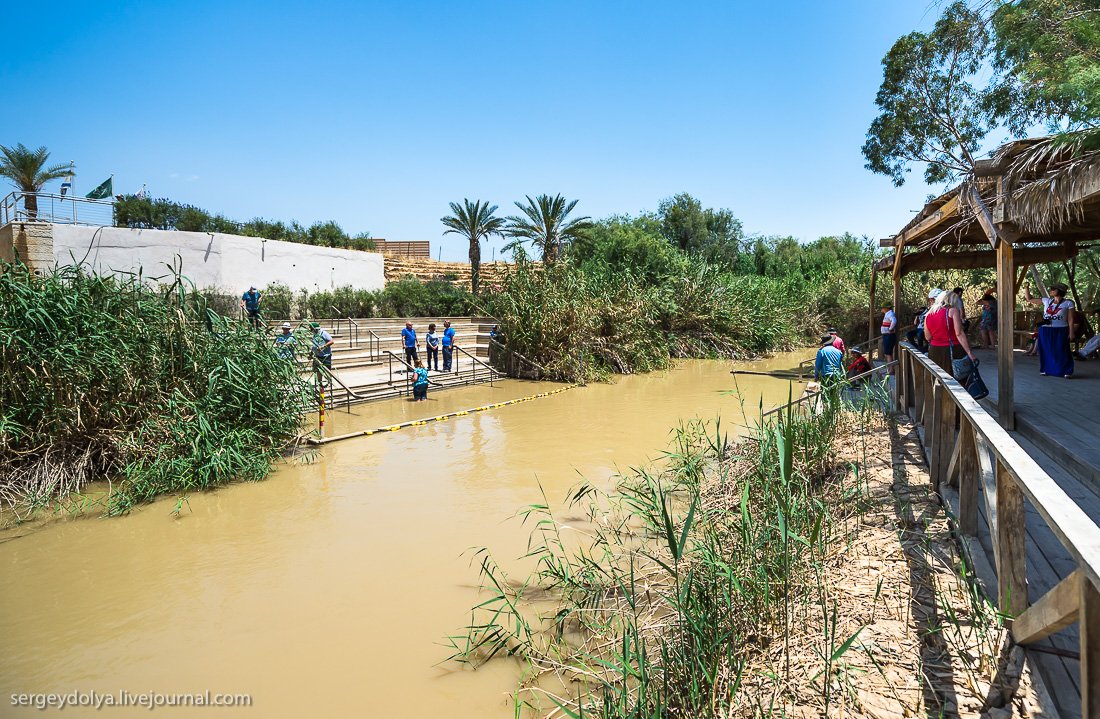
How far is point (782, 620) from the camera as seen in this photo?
11.7ft

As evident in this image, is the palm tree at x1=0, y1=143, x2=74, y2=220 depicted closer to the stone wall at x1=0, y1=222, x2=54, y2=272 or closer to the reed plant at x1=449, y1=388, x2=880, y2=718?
the stone wall at x1=0, y1=222, x2=54, y2=272

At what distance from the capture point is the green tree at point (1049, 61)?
4.88m

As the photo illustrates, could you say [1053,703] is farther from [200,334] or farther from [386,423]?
[386,423]

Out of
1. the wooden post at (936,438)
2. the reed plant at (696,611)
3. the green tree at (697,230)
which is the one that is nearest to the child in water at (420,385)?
the reed plant at (696,611)

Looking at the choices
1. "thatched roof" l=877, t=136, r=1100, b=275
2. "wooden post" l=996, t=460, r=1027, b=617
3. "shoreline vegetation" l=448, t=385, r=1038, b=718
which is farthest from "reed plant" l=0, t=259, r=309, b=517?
"thatched roof" l=877, t=136, r=1100, b=275

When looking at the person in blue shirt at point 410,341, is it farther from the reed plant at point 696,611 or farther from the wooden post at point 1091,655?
the wooden post at point 1091,655

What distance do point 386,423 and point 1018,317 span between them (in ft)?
51.3

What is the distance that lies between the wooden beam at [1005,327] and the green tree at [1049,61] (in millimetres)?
1426

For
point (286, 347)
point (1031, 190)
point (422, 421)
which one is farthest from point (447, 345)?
point (1031, 190)

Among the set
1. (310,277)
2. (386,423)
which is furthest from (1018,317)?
(310,277)

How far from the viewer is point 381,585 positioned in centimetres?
536

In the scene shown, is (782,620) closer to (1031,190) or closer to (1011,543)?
(1011,543)

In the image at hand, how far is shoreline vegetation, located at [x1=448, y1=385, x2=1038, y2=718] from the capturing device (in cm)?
282

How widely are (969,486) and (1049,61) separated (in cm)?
1573
